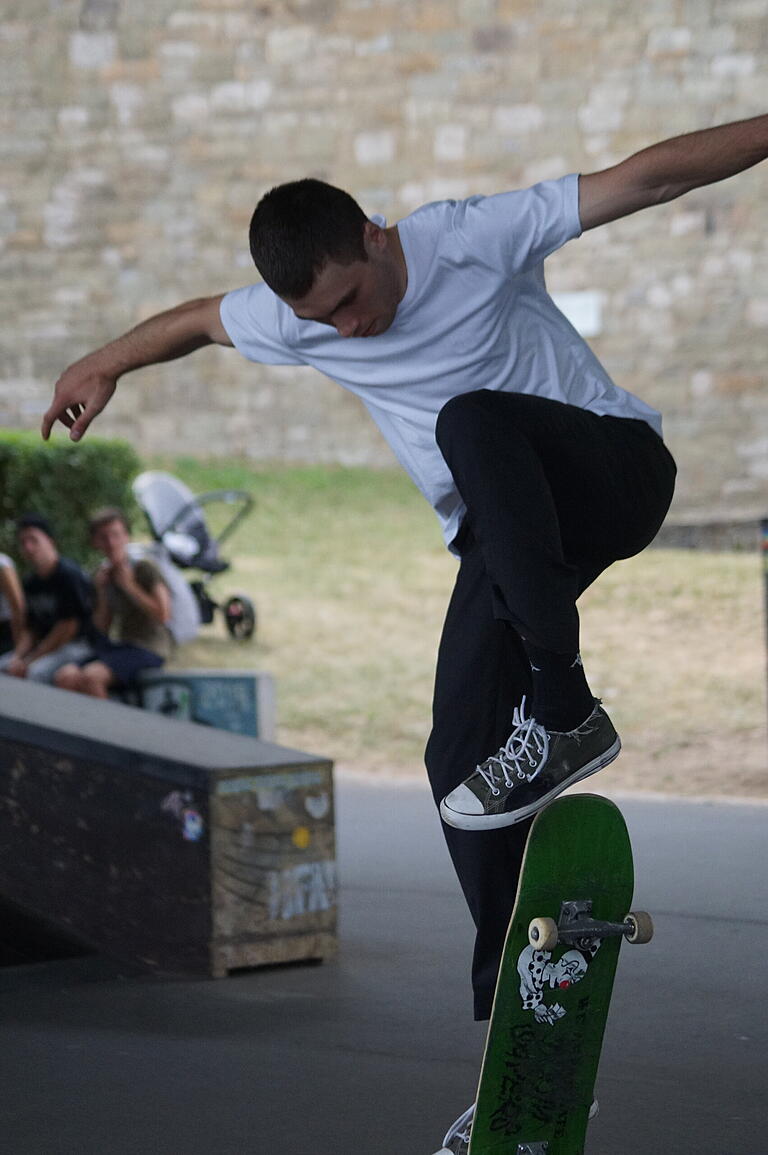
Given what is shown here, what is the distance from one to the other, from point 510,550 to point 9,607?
6492 millimetres

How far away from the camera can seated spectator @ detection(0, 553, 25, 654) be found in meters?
8.71

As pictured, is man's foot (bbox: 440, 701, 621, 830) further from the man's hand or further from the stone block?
Answer: the stone block

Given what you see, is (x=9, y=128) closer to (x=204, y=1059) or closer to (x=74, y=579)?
(x=74, y=579)

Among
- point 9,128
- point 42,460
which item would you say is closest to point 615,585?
point 42,460

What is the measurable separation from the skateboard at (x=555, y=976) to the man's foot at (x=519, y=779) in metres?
0.05

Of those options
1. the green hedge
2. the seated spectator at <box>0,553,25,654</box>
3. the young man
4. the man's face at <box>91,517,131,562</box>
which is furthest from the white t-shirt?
the green hedge

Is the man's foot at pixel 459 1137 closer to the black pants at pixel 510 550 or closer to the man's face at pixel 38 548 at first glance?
the black pants at pixel 510 550

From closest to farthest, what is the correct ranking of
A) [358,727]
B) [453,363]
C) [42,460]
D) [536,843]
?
[536,843]
[453,363]
[358,727]
[42,460]

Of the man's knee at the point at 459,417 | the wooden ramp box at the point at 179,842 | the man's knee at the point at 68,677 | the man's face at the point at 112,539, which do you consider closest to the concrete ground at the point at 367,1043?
the wooden ramp box at the point at 179,842

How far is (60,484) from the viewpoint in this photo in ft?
35.8

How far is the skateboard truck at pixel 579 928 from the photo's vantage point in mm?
2725

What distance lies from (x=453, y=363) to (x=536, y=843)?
887 millimetres

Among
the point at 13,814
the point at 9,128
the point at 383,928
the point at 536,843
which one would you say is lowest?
the point at 383,928

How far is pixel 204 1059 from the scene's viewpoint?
3727 mm
